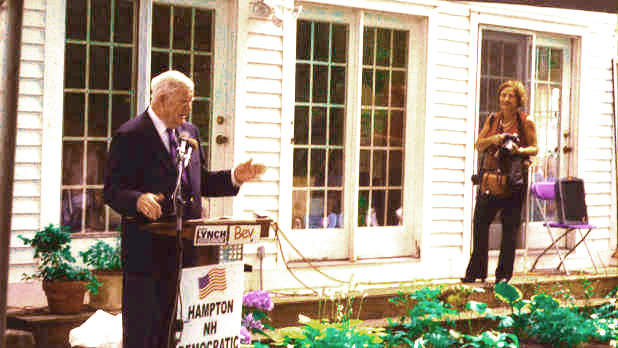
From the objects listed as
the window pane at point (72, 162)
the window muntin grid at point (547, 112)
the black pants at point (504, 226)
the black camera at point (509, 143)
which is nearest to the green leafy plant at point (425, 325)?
the black pants at point (504, 226)

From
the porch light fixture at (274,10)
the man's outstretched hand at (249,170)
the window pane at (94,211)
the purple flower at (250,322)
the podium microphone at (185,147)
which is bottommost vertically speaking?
the purple flower at (250,322)

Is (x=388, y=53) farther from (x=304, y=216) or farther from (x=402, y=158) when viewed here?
(x=304, y=216)

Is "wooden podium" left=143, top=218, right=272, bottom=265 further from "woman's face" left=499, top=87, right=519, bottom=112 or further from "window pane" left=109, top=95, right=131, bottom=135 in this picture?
"woman's face" left=499, top=87, right=519, bottom=112

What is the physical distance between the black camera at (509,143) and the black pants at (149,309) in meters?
4.19

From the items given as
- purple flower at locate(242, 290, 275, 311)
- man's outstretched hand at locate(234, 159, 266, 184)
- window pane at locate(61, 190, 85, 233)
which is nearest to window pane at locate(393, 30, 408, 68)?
window pane at locate(61, 190, 85, 233)

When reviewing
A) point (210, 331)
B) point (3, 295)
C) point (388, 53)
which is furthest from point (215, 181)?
point (388, 53)

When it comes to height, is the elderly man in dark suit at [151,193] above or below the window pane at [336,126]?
below

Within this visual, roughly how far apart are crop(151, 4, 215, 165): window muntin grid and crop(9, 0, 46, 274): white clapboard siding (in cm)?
94

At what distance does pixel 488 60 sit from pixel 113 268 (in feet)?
15.7

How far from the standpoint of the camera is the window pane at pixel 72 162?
682cm

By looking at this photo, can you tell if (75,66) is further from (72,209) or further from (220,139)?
(220,139)

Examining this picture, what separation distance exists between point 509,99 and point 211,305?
4.31 metres

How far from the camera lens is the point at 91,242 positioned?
6879 mm

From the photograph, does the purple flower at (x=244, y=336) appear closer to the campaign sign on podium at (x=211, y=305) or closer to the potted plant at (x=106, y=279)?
the campaign sign on podium at (x=211, y=305)
